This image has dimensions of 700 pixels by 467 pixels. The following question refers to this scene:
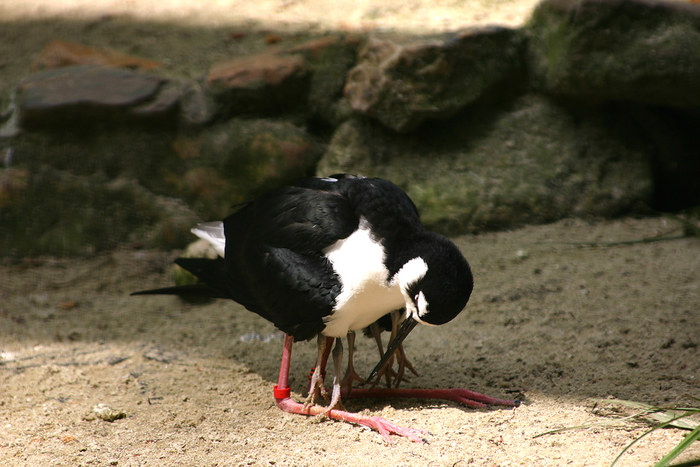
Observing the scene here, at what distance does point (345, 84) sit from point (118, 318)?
1756mm

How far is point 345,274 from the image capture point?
222 centimetres

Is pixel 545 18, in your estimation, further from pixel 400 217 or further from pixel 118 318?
pixel 118 318

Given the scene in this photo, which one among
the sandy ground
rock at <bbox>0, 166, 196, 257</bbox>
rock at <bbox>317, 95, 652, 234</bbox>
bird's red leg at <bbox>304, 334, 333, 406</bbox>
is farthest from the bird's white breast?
rock at <bbox>0, 166, 196, 257</bbox>

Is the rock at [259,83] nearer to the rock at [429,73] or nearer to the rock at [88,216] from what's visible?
the rock at [429,73]

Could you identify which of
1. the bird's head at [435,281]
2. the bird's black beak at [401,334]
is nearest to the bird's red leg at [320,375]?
the bird's black beak at [401,334]

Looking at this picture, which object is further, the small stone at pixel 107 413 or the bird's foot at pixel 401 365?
the bird's foot at pixel 401 365

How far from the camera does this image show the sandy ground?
83.7 inches

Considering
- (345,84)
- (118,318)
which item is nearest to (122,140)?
(118,318)

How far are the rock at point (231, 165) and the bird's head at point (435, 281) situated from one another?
1.78 m

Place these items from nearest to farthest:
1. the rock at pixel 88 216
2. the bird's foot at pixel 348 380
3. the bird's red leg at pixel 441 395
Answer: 1. the bird's red leg at pixel 441 395
2. the bird's foot at pixel 348 380
3. the rock at pixel 88 216

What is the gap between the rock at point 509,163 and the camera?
3703 millimetres

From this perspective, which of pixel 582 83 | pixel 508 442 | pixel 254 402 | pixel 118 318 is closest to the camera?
pixel 508 442

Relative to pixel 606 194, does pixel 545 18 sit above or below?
above

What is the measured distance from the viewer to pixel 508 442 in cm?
208
